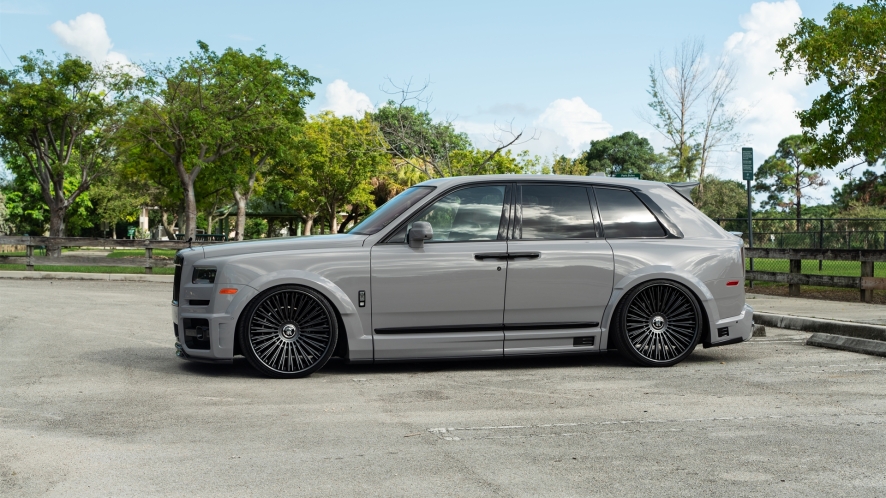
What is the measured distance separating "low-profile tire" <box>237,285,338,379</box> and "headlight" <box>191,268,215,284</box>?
42 cm

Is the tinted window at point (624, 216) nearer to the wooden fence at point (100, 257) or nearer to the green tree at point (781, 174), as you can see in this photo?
the wooden fence at point (100, 257)

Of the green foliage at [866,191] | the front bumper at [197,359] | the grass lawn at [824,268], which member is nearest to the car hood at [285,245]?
the front bumper at [197,359]

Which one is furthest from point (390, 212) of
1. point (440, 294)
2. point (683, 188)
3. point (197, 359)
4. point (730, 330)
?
point (730, 330)

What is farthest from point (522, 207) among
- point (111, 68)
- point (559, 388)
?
point (111, 68)

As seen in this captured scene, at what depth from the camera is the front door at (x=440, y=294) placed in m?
7.72

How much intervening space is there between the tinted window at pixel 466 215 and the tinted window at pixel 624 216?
98 centimetres

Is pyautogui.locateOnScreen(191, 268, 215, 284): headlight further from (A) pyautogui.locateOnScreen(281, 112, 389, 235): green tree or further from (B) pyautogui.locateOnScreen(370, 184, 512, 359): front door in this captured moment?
(A) pyautogui.locateOnScreen(281, 112, 389, 235): green tree

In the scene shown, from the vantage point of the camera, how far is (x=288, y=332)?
765cm

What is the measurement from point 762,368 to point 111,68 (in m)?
37.3

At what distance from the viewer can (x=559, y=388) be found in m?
7.21

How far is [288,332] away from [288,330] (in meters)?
0.02

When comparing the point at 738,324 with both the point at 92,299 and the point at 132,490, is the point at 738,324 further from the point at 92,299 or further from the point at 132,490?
the point at 92,299

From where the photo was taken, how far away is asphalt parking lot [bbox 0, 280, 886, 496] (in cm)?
447

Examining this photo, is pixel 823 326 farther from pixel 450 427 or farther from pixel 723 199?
pixel 723 199
